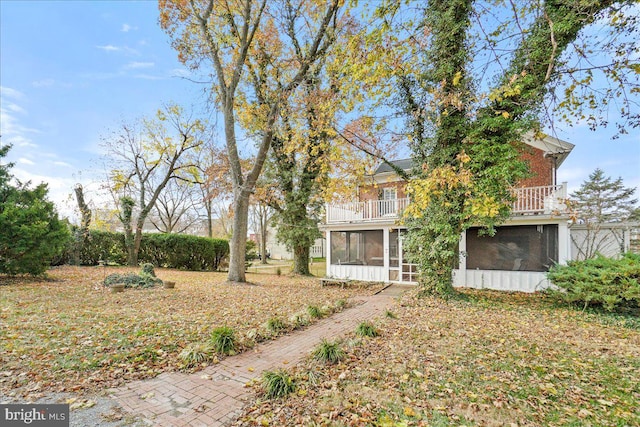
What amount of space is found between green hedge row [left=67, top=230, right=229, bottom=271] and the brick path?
14700 mm

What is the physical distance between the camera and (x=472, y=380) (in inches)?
138

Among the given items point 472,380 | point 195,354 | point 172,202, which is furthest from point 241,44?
point 172,202

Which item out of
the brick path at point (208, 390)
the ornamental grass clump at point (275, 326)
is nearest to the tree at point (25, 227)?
the ornamental grass clump at point (275, 326)

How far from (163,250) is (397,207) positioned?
14.6m

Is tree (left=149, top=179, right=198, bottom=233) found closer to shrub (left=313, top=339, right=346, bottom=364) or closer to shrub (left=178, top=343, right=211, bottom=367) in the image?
shrub (left=178, top=343, right=211, bottom=367)

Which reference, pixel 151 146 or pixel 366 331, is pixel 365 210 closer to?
pixel 366 331

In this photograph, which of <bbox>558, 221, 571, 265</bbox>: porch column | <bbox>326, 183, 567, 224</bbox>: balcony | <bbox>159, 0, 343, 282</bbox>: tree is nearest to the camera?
<bbox>558, 221, 571, 265</bbox>: porch column

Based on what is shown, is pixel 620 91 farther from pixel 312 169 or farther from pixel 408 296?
pixel 312 169

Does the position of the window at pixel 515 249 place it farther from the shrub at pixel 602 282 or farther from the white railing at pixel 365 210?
the white railing at pixel 365 210

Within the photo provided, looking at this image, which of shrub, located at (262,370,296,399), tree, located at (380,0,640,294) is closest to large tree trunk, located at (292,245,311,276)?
tree, located at (380,0,640,294)

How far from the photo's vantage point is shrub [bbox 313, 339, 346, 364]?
13.3 ft

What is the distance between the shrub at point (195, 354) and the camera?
3.94 meters

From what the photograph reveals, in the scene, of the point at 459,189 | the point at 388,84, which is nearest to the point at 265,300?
the point at 459,189

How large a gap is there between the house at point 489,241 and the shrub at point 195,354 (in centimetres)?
747
